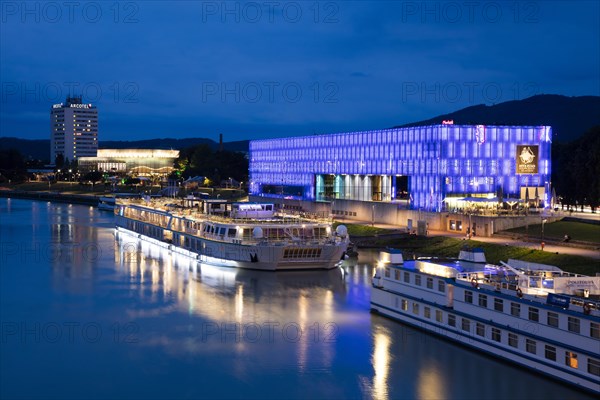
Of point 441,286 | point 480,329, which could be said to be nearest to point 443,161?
point 441,286

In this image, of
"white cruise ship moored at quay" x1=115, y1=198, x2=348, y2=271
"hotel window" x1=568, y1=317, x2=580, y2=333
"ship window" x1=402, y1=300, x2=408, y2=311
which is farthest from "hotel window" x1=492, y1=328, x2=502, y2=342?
"white cruise ship moored at quay" x1=115, y1=198, x2=348, y2=271

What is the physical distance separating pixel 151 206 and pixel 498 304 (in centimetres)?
5799

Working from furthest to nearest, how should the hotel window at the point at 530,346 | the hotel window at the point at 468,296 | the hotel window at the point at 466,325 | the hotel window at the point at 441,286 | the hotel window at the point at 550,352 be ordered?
the hotel window at the point at 441,286, the hotel window at the point at 466,325, the hotel window at the point at 468,296, the hotel window at the point at 530,346, the hotel window at the point at 550,352

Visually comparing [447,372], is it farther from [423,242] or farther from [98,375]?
[423,242]

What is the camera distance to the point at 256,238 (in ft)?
168

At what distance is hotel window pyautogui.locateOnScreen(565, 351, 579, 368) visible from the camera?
24406 millimetres

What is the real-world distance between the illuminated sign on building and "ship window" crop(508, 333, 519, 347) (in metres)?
48.2

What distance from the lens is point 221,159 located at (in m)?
166

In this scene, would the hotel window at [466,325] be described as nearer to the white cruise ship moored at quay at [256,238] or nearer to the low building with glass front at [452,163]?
the white cruise ship moored at quay at [256,238]

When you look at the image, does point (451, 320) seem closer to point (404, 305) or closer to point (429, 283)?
point (429, 283)

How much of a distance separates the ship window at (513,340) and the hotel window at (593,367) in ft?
11.7

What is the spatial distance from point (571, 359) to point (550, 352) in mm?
1010

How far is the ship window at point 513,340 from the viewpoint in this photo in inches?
1068

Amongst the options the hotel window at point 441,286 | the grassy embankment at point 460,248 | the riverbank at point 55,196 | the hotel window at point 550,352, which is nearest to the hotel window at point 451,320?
the hotel window at point 441,286
